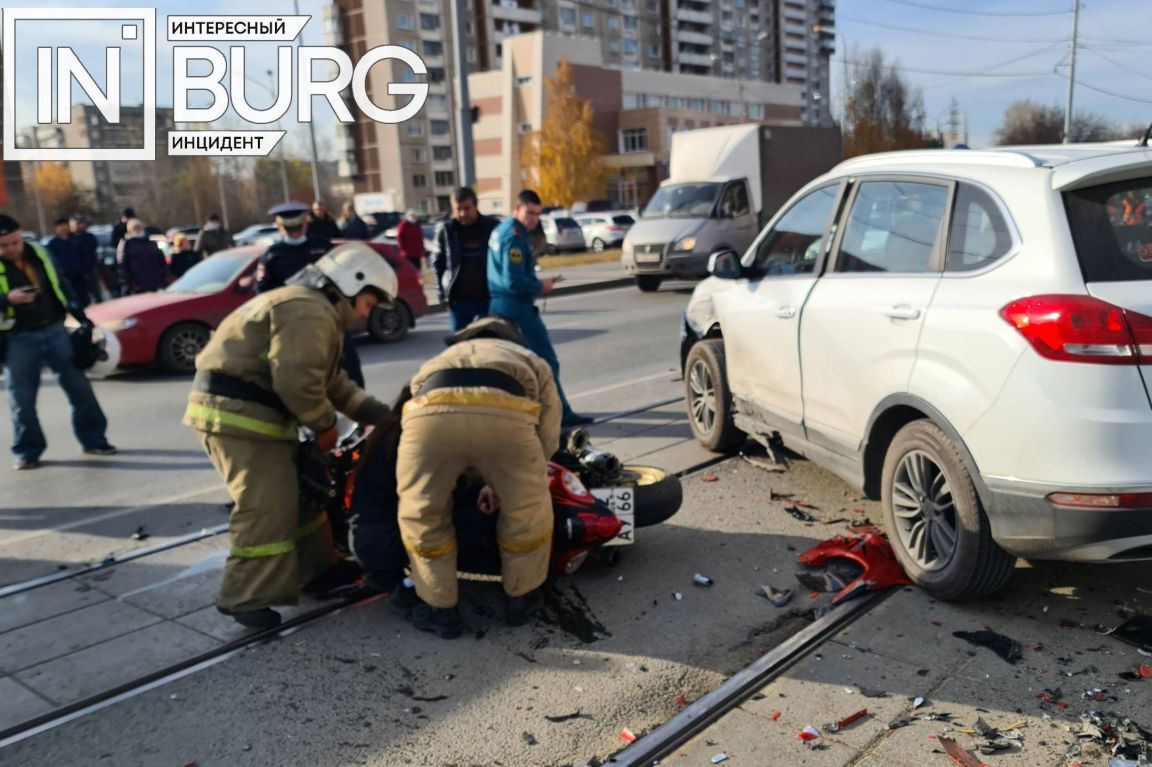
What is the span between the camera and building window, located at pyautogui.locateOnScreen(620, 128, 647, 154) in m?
76.9

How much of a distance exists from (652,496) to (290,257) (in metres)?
3.82

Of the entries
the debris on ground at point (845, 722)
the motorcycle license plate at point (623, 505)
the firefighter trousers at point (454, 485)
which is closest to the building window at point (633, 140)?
the motorcycle license plate at point (623, 505)

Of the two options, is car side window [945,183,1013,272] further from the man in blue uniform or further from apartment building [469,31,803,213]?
apartment building [469,31,803,213]

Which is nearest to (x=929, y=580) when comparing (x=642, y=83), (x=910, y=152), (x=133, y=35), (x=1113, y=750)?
(x=1113, y=750)

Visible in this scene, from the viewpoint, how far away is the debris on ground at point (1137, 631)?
3.61 m

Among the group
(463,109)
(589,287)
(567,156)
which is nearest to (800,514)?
(463,109)

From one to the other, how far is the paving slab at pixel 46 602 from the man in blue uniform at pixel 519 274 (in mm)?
3399

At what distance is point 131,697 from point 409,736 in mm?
1162

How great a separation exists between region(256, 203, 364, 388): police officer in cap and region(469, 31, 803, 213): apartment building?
62.3 m

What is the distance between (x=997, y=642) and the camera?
367 cm

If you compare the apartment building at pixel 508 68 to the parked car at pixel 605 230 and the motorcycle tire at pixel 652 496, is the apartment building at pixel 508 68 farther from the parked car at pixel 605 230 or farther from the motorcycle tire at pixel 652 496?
the motorcycle tire at pixel 652 496

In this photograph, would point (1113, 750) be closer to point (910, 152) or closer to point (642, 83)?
point (910, 152)

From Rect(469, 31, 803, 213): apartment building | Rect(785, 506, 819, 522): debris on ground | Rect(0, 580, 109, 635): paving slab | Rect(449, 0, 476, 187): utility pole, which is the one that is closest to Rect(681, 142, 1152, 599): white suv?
Rect(785, 506, 819, 522): debris on ground

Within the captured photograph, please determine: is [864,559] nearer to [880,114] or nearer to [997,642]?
[997,642]
